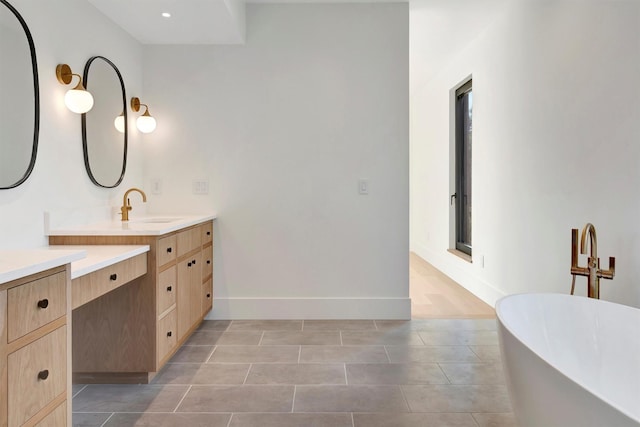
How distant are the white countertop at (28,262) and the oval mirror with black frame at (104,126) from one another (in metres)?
1.31

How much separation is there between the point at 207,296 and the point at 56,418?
1902 mm

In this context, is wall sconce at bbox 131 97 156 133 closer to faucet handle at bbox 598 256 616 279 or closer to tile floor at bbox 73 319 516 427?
tile floor at bbox 73 319 516 427

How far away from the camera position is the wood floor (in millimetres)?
3582

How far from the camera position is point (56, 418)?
1358mm

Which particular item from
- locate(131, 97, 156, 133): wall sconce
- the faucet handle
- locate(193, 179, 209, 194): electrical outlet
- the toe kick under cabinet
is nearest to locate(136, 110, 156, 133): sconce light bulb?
locate(131, 97, 156, 133): wall sconce

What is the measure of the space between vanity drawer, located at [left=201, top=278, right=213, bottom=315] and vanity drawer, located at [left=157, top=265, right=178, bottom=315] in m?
→ 0.61

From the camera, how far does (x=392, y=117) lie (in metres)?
3.35

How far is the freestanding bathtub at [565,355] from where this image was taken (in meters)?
1.23

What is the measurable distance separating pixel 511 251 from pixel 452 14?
203cm

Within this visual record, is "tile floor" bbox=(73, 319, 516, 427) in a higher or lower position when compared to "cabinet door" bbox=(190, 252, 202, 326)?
lower

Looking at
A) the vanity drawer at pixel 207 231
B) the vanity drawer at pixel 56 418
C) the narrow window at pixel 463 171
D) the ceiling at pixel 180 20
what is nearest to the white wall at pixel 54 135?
the ceiling at pixel 180 20

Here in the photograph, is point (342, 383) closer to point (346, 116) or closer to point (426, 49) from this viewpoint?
point (346, 116)

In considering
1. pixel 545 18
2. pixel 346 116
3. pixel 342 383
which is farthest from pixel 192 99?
pixel 545 18

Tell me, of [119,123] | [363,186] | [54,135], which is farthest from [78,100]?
[363,186]
